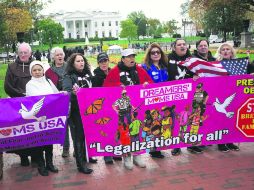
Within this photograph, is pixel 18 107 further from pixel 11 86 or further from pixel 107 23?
pixel 107 23

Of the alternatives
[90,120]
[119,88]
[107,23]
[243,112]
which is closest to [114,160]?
[90,120]

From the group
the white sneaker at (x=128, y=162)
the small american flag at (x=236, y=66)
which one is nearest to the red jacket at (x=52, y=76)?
the white sneaker at (x=128, y=162)

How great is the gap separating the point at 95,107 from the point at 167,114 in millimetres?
1271

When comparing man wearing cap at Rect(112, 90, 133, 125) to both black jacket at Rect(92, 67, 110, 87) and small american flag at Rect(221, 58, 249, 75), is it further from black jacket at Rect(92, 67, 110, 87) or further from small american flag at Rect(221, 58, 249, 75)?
small american flag at Rect(221, 58, 249, 75)

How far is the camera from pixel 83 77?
584cm

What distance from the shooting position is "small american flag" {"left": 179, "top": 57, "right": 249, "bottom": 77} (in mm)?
6141

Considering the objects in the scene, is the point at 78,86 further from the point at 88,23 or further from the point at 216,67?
the point at 88,23

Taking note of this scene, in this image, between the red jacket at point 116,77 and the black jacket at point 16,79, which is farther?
the black jacket at point 16,79

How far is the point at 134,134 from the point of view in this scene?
19.1 ft

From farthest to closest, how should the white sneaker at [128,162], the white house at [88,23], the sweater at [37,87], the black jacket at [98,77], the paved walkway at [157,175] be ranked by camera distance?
the white house at [88,23]
the black jacket at [98,77]
the white sneaker at [128,162]
the sweater at [37,87]
the paved walkway at [157,175]

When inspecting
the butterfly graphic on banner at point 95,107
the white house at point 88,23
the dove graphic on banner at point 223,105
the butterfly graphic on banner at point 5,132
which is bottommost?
the butterfly graphic on banner at point 5,132

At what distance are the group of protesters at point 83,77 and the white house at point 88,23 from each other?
129 meters

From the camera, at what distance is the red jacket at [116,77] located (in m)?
5.76

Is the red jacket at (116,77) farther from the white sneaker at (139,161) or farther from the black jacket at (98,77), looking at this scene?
the white sneaker at (139,161)
